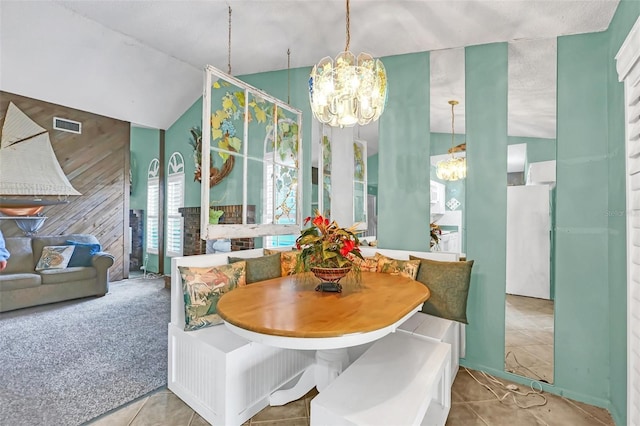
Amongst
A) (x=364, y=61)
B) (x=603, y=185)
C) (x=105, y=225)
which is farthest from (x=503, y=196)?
(x=105, y=225)

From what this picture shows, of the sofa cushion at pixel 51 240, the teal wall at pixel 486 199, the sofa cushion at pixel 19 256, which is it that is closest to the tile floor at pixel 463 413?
the teal wall at pixel 486 199

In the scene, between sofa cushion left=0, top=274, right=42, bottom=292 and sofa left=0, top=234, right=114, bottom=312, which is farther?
sofa left=0, top=234, right=114, bottom=312

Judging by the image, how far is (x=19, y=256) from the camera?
404 cm

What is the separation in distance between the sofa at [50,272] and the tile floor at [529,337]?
504 cm

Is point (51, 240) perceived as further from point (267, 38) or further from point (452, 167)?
point (452, 167)

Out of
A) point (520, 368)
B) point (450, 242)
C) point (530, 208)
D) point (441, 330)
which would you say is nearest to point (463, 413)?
point (441, 330)

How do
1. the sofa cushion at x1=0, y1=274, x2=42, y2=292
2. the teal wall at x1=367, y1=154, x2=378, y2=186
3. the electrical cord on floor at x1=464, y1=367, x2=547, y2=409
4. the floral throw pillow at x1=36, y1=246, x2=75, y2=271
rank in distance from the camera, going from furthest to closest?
the floral throw pillow at x1=36, y1=246, x2=75, y2=271
the sofa cushion at x1=0, y1=274, x2=42, y2=292
the teal wall at x1=367, y1=154, x2=378, y2=186
the electrical cord on floor at x1=464, y1=367, x2=547, y2=409

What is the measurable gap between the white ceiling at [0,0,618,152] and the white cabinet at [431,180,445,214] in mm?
484

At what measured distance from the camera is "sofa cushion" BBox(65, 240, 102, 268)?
4.33 m

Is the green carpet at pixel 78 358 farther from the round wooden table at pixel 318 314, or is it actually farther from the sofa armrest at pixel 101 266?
the round wooden table at pixel 318 314

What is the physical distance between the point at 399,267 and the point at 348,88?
1418 millimetres

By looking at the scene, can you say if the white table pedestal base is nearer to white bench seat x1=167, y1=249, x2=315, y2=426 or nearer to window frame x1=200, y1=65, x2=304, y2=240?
white bench seat x1=167, y1=249, x2=315, y2=426

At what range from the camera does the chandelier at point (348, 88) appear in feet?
5.62

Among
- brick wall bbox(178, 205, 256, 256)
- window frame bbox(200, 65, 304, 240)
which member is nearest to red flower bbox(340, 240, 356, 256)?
window frame bbox(200, 65, 304, 240)
